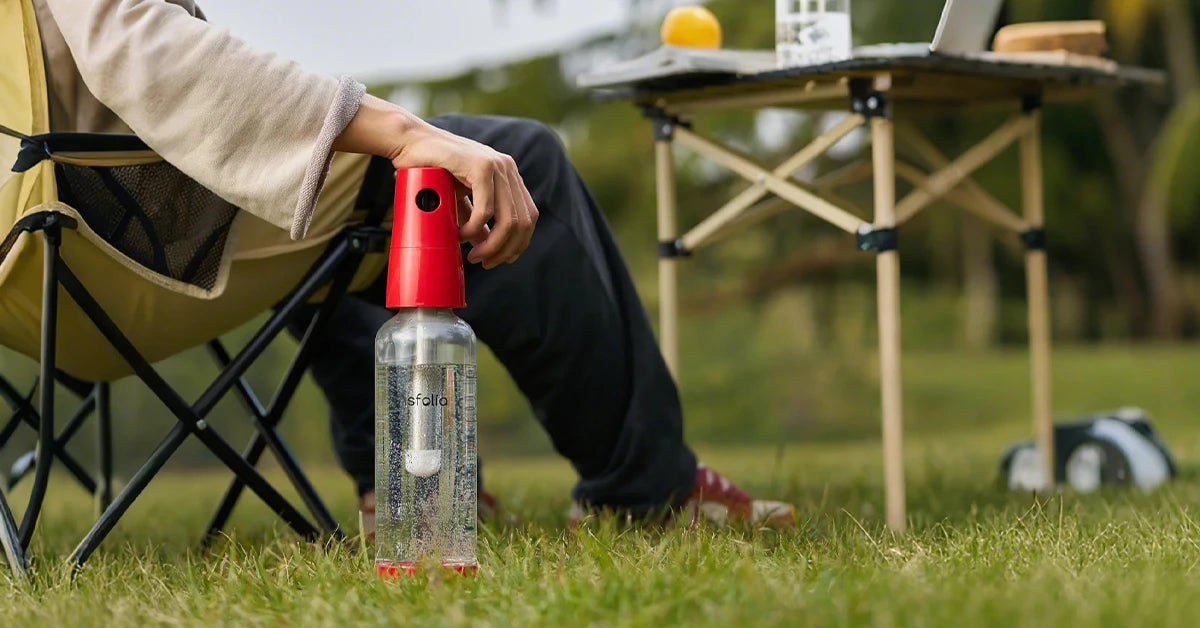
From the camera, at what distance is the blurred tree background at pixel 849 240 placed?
8297 millimetres

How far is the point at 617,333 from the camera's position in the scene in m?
1.92

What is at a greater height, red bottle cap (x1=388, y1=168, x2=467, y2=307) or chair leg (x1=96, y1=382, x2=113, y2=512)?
red bottle cap (x1=388, y1=168, x2=467, y2=307)

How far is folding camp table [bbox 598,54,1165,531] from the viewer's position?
2.20 m

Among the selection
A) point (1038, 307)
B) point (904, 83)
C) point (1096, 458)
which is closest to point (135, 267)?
point (904, 83)

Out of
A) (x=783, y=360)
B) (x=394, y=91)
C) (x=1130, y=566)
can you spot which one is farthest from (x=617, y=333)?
(x=394, y=91)

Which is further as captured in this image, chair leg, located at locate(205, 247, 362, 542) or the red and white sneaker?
the red and white sneaker

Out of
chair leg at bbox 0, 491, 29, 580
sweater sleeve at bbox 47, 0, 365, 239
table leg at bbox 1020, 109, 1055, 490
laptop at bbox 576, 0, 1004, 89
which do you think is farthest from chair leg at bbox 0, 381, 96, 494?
table leg at bbox 1020, 109, 1055, 490

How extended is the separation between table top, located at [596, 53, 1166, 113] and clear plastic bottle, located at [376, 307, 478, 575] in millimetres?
932

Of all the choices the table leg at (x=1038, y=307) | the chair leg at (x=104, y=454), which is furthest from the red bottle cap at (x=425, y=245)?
the table leg at (x=1038, y=307)

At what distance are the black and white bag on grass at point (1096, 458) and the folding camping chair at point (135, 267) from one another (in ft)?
5.35

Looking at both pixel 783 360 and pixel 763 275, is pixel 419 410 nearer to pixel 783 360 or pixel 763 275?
pixel 783 360

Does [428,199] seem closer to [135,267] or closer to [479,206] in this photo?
[479,206]

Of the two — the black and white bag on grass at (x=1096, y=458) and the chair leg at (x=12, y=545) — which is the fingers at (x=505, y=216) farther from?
the black and white bag on grass at (x=1096, y=458)

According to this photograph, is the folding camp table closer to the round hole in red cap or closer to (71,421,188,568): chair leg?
the round hole in red cap
